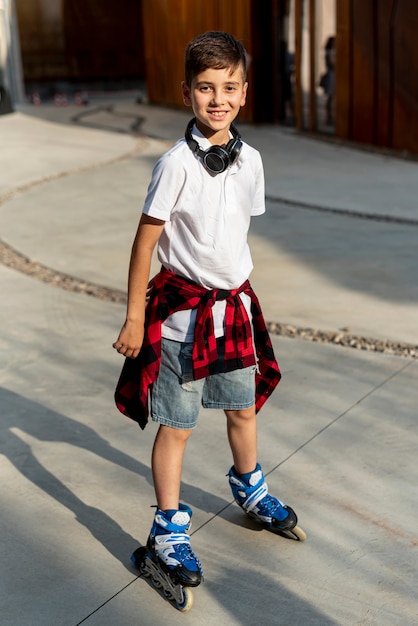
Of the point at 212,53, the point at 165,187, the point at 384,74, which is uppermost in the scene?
the point at 212,53

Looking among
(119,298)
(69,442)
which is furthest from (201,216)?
(119,298)

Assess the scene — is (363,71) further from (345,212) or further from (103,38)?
(103,38)

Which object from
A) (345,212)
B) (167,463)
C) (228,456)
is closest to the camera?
(167,463)

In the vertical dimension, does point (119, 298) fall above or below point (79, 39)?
above

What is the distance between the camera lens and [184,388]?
281 cm

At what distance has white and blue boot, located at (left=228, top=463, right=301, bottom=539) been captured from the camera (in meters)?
3.02

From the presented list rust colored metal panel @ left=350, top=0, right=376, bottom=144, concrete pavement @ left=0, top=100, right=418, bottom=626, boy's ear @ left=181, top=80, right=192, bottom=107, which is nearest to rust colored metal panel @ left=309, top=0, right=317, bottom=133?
rust colored metal panel @ left=350, top=0, right=376, bottom=144

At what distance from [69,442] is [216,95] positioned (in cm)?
173

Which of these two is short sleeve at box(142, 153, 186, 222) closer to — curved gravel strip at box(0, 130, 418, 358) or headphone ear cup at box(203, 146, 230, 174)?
headphone ear cup at box(203, 146, 230, 174)

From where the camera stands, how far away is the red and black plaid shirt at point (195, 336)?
2.77m

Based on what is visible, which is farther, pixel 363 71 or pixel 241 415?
pixel 363 71

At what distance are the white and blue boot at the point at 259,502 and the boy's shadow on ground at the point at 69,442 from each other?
0.61ft

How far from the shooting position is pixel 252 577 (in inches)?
112

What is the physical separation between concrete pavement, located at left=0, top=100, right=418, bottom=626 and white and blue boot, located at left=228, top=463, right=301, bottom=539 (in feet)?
0.24
